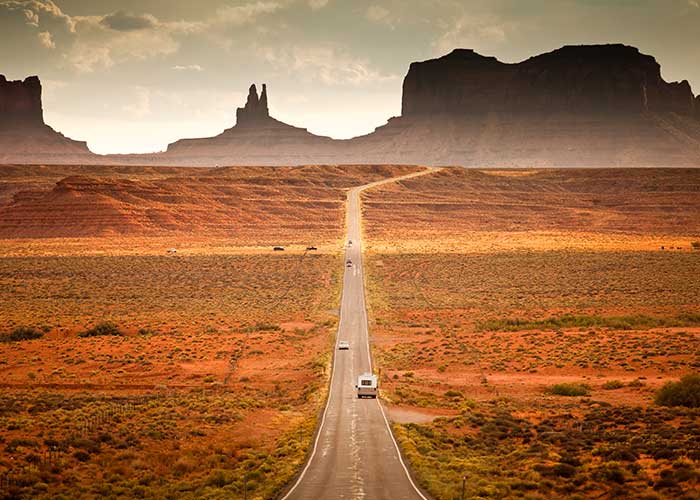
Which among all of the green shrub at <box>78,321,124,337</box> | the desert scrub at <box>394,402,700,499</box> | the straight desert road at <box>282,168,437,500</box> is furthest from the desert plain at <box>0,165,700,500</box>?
the straight desert road at <box>282,168,437,500</box>

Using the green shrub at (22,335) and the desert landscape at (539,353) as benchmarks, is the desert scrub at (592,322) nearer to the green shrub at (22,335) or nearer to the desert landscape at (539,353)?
the desert landscape at (539,353)

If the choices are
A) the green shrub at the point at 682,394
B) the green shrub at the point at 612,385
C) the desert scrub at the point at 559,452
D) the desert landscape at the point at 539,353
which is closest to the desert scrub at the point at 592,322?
the desert landscape at the point at 539,353

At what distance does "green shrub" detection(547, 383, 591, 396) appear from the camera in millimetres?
33438

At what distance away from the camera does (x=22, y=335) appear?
4788cm

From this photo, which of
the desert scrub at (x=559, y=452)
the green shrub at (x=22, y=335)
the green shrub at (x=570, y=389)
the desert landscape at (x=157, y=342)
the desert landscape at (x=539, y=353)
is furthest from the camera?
the green shrub at (x=22, y=335)

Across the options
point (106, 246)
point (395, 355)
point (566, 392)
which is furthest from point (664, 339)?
point (106, 246)

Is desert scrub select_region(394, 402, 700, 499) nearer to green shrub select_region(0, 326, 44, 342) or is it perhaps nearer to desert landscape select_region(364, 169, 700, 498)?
desert landscape select_region(364, 169, 700, 498)

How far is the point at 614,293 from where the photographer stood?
210ft

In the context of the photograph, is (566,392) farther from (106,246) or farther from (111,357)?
(106,246)

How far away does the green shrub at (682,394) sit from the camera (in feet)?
95.9

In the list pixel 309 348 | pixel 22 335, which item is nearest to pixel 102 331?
pixel 22 335

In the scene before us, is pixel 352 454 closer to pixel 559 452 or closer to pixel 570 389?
pixel 559 452

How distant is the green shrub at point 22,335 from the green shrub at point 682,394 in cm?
3909

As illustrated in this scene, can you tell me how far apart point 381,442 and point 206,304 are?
39.7m
